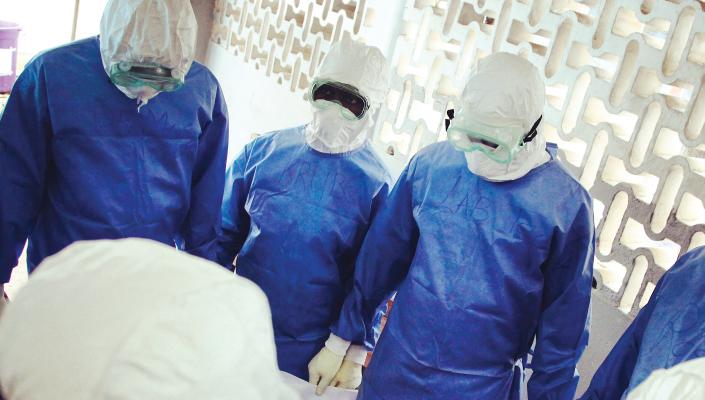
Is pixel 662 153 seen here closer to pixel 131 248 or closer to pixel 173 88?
pixel 173 88

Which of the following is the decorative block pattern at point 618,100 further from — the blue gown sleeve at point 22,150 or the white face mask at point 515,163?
the blue gown sleeve at point 22,150

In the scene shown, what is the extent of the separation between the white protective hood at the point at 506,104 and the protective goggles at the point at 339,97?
385mm

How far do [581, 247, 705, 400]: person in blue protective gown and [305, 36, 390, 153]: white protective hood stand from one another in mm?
889

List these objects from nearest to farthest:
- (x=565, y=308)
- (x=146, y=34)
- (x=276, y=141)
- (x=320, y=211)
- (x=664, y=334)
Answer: (x=664, y=334) < (x=565, y=308) < (x=146, y=34) < (x=320, y=211) < (x=276, y=141)

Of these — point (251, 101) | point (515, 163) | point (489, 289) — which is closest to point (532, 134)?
point (515, 163)

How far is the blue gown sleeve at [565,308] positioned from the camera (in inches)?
60.3

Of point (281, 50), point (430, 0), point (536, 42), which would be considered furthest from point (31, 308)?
point (281, 50)

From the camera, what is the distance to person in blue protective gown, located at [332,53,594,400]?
1.56 metres

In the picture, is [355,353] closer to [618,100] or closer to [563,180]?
[563,180]

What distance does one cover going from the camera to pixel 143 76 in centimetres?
166

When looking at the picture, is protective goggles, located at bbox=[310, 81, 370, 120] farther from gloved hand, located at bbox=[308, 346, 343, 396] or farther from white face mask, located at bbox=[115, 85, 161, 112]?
gloved hand, located at bbox=[308, 346, 343, 396]

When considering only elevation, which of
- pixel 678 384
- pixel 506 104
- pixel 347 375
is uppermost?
pixel 506 104

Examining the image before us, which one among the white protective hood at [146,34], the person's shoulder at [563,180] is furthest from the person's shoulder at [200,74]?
the person's shoulder at [563,180]

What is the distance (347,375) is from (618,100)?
1038 millimetres
